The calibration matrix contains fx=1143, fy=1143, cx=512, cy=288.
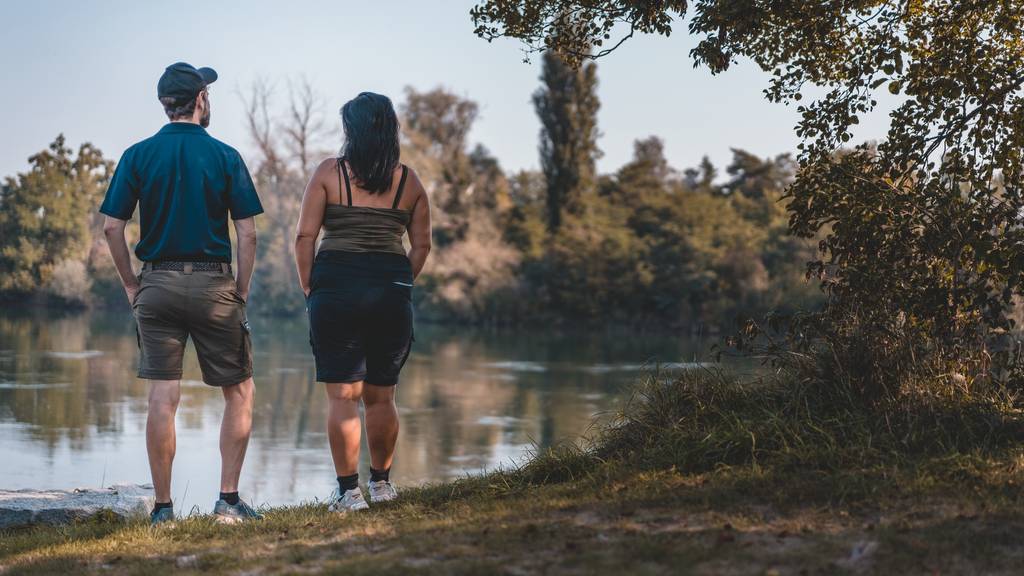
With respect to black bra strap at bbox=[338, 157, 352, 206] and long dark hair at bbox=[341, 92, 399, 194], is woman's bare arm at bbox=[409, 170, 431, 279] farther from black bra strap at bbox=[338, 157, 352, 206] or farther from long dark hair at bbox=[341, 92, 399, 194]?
black bra strap at bbox=[338, 157, 352, 206]

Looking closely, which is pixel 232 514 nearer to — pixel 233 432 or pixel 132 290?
pixel 233 432

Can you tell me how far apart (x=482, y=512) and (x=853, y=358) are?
221cm

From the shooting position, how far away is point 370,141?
4977 mm

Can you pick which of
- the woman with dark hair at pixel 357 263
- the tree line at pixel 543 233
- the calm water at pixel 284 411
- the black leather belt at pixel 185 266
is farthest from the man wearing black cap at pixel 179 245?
the tree line at pixel 543 233

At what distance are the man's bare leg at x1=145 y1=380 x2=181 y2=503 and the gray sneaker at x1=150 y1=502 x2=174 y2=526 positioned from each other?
5.6 inches

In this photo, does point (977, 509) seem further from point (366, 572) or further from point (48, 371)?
point (48, 371)

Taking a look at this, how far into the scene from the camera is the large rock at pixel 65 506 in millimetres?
6348

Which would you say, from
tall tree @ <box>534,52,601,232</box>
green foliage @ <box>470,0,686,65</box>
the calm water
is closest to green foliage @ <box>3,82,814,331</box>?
tall tree @ <box>534,52,601,232</box>

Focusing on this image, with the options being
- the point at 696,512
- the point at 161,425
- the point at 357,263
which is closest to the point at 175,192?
the point at 357,263

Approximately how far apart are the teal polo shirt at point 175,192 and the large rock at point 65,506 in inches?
68.4

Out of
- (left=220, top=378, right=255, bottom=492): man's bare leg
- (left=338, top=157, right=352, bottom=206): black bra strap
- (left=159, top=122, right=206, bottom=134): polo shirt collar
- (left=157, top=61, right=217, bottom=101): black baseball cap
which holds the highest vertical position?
(left=157, top=61, right=217, bottom=101): black baseball cap

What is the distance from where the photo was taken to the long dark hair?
4984 millimetres

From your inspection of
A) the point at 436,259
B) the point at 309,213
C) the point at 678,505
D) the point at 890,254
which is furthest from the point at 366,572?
the point at 436,259

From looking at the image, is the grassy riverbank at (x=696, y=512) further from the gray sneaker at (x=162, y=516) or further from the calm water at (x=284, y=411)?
the calm water at (x=284, y=411)
